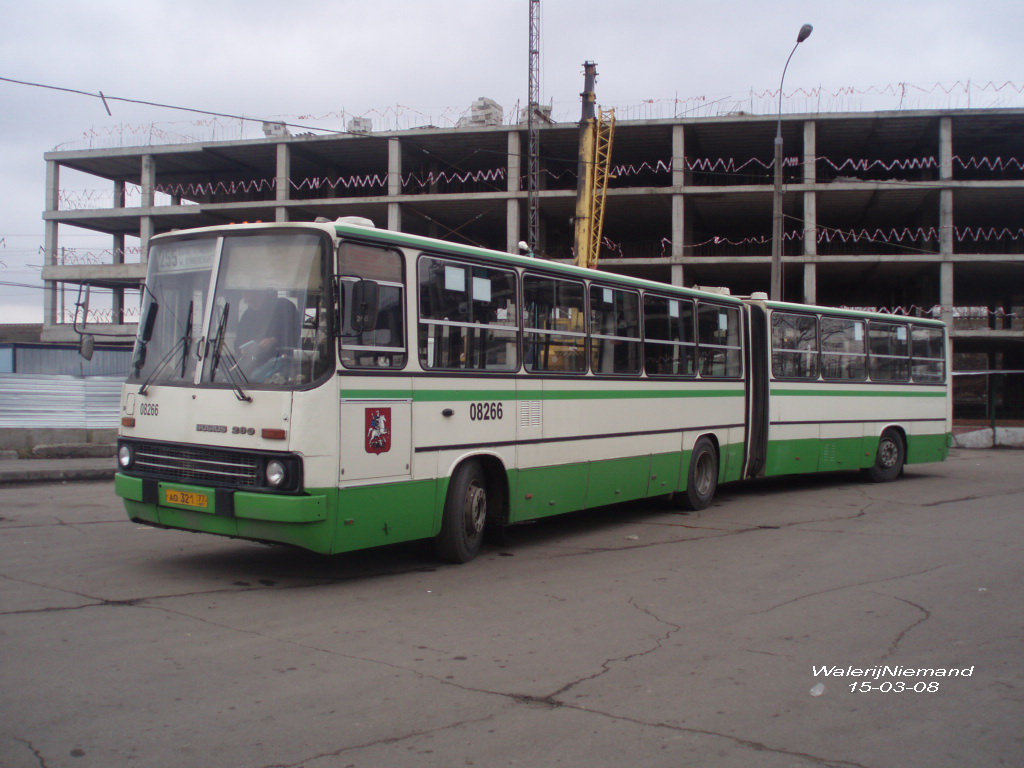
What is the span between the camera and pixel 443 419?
8.37m

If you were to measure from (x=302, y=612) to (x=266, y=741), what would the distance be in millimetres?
2509

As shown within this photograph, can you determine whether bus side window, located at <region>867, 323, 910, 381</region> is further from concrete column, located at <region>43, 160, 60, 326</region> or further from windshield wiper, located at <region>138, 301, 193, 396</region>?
concrete column, located at <region>43, 160, 60, 326</region>

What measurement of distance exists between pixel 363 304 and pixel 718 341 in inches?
306

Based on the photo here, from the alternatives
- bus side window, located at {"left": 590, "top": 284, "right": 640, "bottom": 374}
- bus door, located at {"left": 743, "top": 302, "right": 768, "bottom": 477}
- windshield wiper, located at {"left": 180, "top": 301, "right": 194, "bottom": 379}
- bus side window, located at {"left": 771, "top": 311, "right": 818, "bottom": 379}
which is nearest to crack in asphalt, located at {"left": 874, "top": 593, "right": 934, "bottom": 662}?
bus side window, located at {"left": 590, "top": 284, "right": 640, "bottom": 374}

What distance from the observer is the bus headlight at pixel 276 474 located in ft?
23.3

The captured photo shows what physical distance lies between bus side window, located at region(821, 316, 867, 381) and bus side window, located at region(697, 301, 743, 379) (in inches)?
98.2

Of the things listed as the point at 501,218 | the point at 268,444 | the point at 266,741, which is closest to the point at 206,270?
the point at 268,444

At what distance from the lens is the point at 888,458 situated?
17562mm

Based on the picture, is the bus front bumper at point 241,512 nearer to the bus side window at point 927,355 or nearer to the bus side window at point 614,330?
the bus side window at point 614,330

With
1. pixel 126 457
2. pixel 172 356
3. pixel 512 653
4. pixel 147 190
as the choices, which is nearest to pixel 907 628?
pixel 512 653

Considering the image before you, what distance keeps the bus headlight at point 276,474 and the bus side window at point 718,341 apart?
7549mm

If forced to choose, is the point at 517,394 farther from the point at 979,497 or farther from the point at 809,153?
the point at 809,153

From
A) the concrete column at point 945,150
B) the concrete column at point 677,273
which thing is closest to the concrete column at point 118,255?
the concrete column at point 677,273

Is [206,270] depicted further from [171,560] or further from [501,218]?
[501,218]
